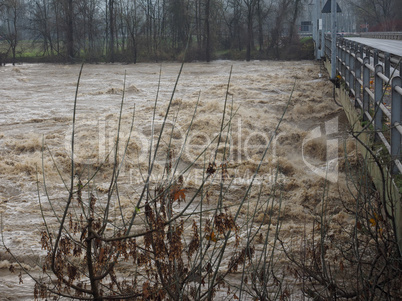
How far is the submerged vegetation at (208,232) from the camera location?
4281 millimetres

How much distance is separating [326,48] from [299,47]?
59.4 feet

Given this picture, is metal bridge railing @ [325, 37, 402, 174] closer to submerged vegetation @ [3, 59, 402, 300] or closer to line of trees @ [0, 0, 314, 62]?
submerged vegetation @ [3, 59, 402, 300]

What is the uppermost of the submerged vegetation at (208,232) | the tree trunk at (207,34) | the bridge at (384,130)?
the tree trunk at (207,34)

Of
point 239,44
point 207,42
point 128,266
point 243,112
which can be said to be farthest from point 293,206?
point 239,44

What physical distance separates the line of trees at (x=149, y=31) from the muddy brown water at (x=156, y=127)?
1829 centimetres

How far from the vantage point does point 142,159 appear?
14.4m

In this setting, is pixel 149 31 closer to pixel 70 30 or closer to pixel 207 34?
pixel 207 34

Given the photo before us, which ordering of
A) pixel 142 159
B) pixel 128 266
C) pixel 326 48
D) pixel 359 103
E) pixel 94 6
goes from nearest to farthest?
pixel 128 266 < pixel 359 103 < pixel 142 159 < pixel 326 48 < pixel 94 6

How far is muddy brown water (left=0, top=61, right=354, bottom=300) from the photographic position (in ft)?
33.8

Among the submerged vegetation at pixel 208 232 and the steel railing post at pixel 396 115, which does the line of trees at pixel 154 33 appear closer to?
the submerged vegetation at pixel 208 232

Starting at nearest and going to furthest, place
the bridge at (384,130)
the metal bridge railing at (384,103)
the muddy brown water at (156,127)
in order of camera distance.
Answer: the bridge at (384,130) < the metal bridge railing at (384,103) < the muddy brown water at (156,127)

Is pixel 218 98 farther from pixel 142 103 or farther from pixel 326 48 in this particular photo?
pixel 326 48

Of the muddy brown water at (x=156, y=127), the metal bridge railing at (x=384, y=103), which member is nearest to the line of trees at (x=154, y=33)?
the muddy brown water at (x=156, y=127)

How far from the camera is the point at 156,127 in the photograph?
1769 cm
